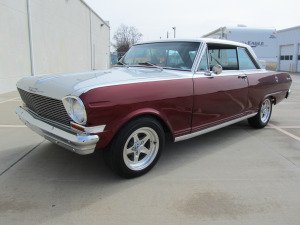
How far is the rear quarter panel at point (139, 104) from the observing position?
3.47 metres

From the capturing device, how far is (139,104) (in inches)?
150

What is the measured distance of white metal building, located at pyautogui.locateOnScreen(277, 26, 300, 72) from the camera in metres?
35.0

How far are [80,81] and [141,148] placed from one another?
42.8 inches

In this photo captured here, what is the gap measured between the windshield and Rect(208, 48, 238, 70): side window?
1.18 ft

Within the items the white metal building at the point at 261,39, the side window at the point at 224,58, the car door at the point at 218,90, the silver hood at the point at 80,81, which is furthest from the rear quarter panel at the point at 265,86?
the white metal building at the point at 261,39

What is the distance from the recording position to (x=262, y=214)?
10.6 feet

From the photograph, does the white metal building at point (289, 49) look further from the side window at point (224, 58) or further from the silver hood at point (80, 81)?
the silver hood at point (80, 81)

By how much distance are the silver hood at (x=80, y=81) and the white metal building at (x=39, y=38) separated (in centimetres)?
840

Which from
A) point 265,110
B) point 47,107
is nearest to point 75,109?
point 47,107

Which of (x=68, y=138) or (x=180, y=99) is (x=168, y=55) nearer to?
(x=180, y=99)

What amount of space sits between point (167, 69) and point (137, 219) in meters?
2.29

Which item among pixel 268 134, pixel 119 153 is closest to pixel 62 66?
pixel 268 134

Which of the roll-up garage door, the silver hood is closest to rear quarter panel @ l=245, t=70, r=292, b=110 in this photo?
the silver hood

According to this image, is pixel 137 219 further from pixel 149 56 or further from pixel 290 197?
pixel 149 56
